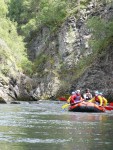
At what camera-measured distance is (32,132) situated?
1719cm

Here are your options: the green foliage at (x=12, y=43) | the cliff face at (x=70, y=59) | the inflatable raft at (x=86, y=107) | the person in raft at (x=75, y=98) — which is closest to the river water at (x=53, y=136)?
the inflatable raft at (x=86, y=107)

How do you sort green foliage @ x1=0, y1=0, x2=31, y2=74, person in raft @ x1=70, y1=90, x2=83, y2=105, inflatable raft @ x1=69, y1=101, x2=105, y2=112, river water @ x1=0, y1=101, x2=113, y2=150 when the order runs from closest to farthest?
river water @ x1=0, y1=101, x2=113, y2=150
inflatable raft @ x1=69, y1=101, x2=105, y2=112
person in raft @ x1=70, y1=90, x2=83, y2=105
green foliage @ x1=0, y1=0, x2=31, y2=74

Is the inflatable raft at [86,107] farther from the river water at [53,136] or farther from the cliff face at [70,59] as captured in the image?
the cliff face at [70,59]

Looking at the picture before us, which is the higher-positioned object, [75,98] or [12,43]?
[12,43]

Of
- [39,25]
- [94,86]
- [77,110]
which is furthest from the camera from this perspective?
[39,25]

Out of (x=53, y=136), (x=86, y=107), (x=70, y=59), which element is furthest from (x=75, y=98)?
(x=70, y=59)

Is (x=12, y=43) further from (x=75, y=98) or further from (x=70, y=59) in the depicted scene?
(x=75, y=98)

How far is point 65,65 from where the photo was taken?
58594 millimetres

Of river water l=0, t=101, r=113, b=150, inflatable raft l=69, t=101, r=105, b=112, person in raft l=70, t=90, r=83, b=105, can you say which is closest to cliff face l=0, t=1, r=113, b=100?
person in raft l=70, t=90, r=83, b=105

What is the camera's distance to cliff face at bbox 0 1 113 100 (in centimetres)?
4925

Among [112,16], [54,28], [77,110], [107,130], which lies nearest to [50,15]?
[54,28]

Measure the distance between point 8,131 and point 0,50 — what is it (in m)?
31.7

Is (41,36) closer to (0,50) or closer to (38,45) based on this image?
(38,45)

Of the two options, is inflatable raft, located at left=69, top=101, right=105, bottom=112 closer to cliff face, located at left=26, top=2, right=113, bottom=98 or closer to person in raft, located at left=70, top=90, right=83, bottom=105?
person in raft, located at left=70, top=90, right=83, bottom=105
